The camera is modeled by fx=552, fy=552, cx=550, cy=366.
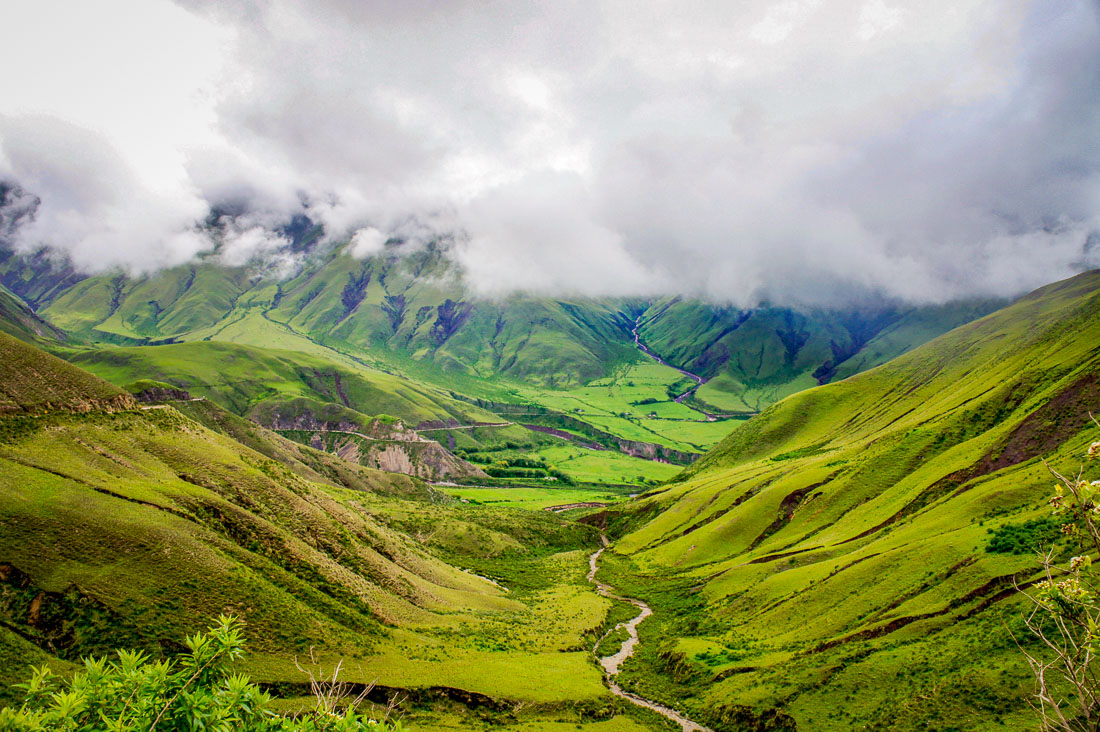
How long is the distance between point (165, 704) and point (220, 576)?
35974mm

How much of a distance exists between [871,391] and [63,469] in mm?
188944

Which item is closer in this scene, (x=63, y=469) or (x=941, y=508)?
(x=63, y=469)

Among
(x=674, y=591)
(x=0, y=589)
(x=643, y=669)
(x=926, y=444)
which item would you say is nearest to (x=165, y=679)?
(x=0, y=589)

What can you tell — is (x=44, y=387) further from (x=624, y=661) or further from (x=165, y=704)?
(x=624, y=661)

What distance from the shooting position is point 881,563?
2210 inches

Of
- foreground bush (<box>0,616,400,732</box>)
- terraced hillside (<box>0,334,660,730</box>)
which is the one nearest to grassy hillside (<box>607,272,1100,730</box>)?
terraced hillside (<box>0,334,660,730</box>)

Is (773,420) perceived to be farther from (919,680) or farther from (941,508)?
(919,680)

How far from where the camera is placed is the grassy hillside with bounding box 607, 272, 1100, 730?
3947 cm

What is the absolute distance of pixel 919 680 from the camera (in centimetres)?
3838

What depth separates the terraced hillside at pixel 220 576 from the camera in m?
37.4

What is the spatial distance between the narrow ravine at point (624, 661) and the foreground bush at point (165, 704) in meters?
41.8

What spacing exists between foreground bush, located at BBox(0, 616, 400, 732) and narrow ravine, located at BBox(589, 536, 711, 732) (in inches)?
1646

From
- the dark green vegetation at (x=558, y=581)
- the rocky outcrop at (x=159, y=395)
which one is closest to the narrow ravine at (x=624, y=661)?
the dark green vegetation at (x=558, y=581)

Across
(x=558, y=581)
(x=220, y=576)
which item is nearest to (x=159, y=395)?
(x=558, y=581)
